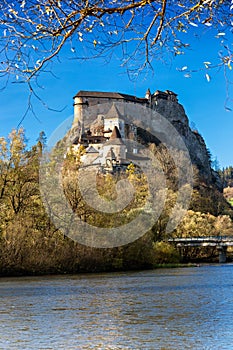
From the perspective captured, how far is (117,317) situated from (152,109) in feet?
402

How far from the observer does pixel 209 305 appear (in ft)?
56.5

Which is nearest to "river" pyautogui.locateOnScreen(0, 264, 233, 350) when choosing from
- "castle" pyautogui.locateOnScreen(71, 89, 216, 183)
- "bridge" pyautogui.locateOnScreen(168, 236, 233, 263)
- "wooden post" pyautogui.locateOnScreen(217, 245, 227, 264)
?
"bridge" pyautogui.locateOnScreen(168, 236, 233, 263)

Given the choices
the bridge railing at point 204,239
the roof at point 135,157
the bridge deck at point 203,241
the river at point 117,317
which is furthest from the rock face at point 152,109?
the river at point 117,317

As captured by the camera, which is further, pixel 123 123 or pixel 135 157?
pixel 123 123

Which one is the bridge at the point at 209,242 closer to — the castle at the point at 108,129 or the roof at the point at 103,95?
the castle at the point at 108,129

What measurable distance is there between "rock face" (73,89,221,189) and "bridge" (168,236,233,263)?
231ft

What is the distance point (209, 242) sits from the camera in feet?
183

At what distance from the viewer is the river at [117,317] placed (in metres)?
11.3

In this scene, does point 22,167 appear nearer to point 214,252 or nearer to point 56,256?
point 56,256

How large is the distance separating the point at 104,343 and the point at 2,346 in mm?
2081

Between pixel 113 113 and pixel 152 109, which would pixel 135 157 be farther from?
pixel 152 109

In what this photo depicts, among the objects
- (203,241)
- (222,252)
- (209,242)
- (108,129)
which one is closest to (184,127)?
(108,129)

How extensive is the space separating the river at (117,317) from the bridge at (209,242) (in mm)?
26073

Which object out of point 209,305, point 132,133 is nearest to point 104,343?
point 209,305
